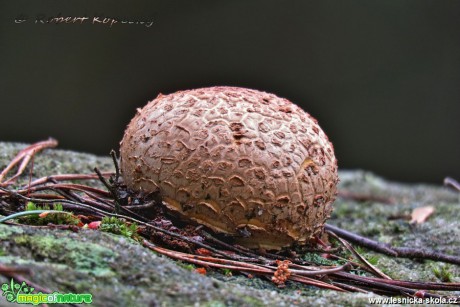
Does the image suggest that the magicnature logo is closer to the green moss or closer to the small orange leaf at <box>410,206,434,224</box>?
the green moss

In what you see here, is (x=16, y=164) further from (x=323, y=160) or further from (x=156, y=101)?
(x=323, y=160)

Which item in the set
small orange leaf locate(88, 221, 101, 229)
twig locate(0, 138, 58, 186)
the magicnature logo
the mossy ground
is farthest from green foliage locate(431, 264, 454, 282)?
twig locate(0, 138, 58, 186)

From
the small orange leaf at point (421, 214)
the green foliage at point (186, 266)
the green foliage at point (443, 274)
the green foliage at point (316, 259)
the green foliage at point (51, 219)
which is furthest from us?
the small orange leaf at point (421, 214)

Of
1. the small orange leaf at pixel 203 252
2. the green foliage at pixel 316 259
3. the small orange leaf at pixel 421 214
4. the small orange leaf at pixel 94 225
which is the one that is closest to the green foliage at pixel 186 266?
the small orange leaf at pixel 203 252

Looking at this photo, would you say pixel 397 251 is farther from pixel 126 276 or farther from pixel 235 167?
pixel 126 276

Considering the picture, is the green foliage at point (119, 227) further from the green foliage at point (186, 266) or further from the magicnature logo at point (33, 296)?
the magicnature logo at point (33, 296)

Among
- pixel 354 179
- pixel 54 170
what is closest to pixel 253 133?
pixel 54 170
